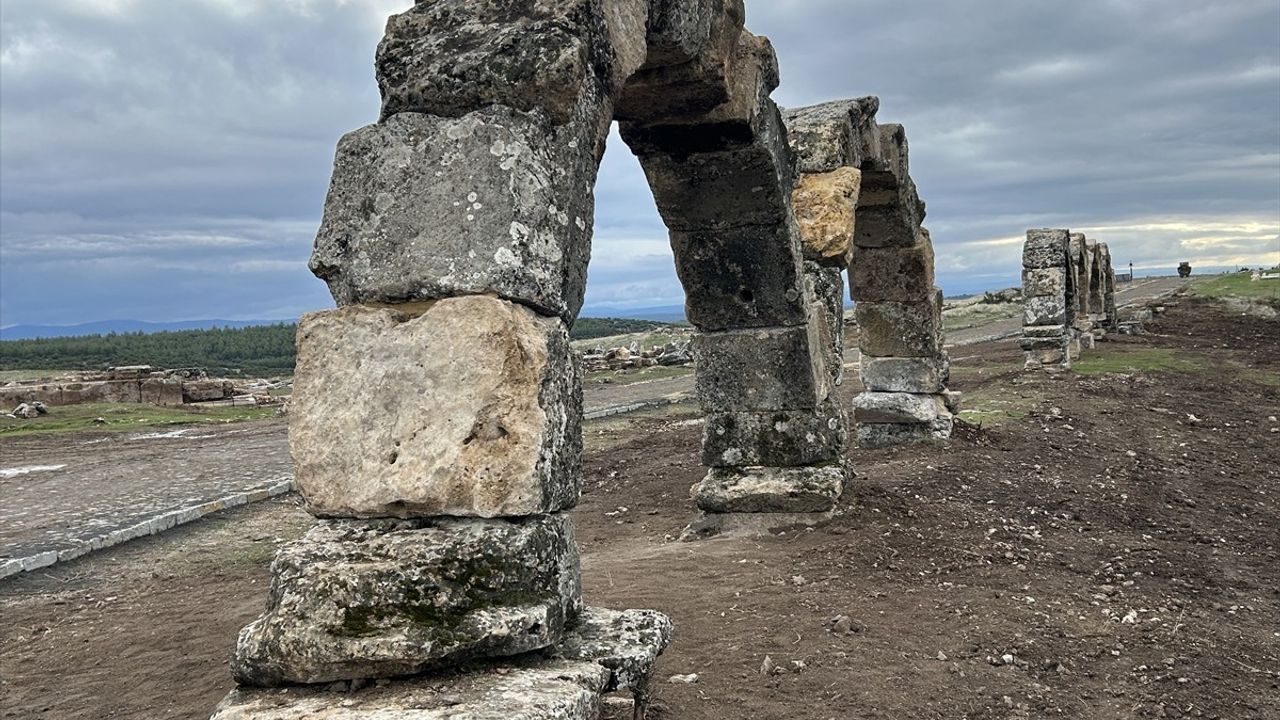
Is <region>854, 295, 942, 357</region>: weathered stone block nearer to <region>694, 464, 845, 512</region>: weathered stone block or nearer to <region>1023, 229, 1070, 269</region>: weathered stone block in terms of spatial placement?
<region>694, 464, 845, 512</region>: weathered stone block

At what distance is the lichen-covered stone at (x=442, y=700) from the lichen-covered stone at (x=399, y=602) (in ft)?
0.19

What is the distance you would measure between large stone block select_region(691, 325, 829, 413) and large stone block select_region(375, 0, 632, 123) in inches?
154

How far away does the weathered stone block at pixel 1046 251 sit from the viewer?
20281 mm

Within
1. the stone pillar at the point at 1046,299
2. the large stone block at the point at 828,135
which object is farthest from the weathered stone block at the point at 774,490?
the stone pillar at the point at 1046,299

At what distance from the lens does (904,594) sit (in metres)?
6.09

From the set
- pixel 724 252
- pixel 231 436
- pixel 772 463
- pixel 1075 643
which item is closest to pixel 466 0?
pixel 724 252

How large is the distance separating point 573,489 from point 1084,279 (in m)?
23.3

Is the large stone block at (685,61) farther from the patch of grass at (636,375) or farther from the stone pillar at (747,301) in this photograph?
the patch of grass at (636,375)

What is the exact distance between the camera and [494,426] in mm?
3676

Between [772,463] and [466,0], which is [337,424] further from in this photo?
[772,463]

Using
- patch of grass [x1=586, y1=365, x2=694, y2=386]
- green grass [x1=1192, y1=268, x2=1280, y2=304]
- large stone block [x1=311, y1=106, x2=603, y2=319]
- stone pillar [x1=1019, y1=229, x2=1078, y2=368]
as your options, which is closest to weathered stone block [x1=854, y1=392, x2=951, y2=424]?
large stone block [x1=311, y1=106, x2=603, y2=319]

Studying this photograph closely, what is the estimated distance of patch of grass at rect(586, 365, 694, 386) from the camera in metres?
25.2

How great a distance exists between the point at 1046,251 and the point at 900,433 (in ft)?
34.1

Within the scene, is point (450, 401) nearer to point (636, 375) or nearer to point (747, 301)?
point (747, 301)
